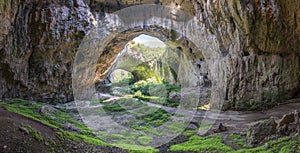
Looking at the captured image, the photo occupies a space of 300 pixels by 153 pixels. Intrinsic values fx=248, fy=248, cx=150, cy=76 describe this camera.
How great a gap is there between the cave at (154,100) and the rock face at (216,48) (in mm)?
62

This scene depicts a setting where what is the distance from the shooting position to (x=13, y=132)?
21.6 ft

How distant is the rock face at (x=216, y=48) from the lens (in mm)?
13961

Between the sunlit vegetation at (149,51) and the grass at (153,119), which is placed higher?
the sunlit vegetation at (149,51)

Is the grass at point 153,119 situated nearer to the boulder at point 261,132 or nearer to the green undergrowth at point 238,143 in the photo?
the green undergrowth at point 238,143

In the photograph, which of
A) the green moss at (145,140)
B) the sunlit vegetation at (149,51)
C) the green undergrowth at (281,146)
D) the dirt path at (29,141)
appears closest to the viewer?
the dirt path at (29,141)

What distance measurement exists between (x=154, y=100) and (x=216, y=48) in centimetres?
910

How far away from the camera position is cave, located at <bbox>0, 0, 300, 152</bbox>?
854 cm

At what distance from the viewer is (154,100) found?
25594mm

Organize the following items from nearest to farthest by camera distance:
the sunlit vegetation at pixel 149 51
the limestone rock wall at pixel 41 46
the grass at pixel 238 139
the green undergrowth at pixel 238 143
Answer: the green undergrowth at pixel 238 143 → the grass at pixel 238 139 → the limestone rock wall at pixel 41 46 → the sunlit vegetation at pixel 149 51

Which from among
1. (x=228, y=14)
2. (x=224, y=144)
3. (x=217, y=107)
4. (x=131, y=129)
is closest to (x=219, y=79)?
(x=217, y=107)

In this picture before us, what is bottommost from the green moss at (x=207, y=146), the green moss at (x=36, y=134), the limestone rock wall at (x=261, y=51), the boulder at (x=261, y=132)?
the green moss at (x=207, y=146)

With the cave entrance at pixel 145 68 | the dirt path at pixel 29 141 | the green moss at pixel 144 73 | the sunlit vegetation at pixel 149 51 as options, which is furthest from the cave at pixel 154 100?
the green moss at pixel 144 73

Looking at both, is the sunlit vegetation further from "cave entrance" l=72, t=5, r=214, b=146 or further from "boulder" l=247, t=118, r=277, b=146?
"boulder" l=247, t=118, r=277, b=146

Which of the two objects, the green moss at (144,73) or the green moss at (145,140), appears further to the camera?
the green moss at (144,73)
